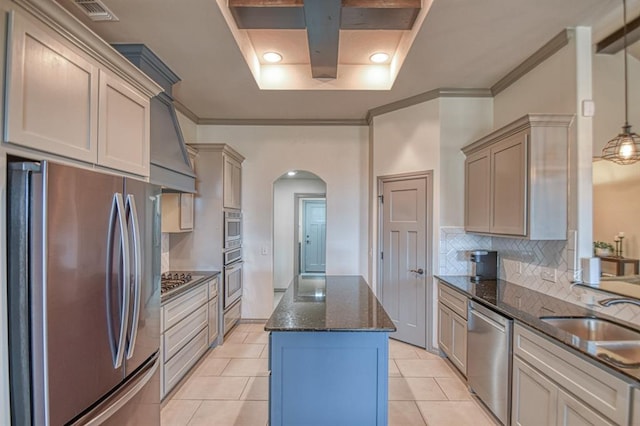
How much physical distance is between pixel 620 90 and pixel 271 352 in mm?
3263

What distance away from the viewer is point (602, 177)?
2.55 metres

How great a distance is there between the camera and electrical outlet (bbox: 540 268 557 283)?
8.45ft

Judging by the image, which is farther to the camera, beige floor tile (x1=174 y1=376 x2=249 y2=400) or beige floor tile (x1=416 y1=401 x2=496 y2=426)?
beige floor tile (x1=174 y1=376 x2=249 y2=400)

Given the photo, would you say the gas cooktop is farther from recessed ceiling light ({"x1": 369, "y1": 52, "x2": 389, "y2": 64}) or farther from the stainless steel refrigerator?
recessed ceiling light ({"x1": 369, "y1": 52, "x2": 389, "y2": 64})

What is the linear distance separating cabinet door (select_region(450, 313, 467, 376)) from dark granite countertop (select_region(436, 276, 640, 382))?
0.33 meters

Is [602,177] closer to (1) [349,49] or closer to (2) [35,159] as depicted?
(1) [349,49]

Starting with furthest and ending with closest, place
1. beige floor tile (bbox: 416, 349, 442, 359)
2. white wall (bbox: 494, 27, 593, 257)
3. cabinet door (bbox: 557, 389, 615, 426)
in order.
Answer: beige floor tile (bbox: 416, 349, 442, 359), white wall (bbox: 494, 27, 593, 257), cabinet door (bbox: 557, 389, 615, 426)

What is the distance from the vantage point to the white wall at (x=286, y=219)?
6.89 m

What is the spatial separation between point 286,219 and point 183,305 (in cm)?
413

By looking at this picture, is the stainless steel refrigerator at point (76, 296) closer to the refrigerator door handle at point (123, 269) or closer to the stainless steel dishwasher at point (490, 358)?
the refrigerator door handle at point (123, 269)

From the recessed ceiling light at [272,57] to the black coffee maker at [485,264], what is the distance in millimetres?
2923

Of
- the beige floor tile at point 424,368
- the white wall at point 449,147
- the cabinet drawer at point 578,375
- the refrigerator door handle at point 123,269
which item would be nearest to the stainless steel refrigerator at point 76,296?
the refrigerator door handle at point 123,269

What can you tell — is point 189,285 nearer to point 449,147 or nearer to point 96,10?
point 96,10

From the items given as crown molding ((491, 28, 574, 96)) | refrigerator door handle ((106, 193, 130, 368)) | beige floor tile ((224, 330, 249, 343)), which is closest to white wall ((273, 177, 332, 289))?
beige floor tile ((224, 330, 249, 343))
